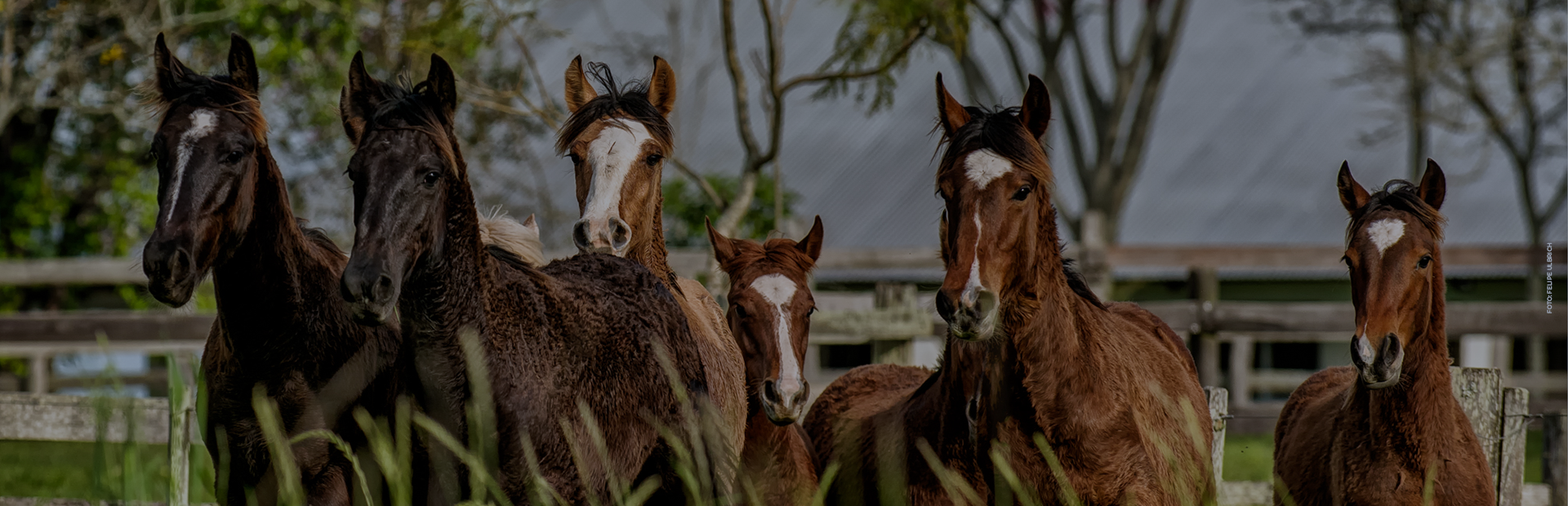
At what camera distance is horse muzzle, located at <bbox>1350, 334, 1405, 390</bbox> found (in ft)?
13.4

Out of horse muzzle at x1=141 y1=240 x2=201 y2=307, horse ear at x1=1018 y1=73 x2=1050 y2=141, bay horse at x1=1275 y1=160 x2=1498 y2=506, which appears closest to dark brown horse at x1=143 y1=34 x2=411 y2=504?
horse muzzle at x1=141 y1=240 x2=201 y2=307

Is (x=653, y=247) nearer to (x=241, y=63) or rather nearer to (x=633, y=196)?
(x=633, y=196)

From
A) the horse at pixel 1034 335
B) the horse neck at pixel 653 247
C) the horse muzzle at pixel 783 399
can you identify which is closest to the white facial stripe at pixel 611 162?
the horse neck at pixel 653 247

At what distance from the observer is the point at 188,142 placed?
11.4 ft

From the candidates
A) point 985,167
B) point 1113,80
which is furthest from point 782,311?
point 1113,80

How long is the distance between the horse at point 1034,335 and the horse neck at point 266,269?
6.18 ft

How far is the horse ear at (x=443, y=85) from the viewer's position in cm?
336

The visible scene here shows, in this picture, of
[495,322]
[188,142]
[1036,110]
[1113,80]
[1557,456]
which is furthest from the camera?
[1113,80]

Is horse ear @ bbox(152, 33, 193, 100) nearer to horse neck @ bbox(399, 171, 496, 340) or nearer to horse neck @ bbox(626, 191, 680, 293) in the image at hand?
horse neck @ bbox(399, 171, 496, 340)

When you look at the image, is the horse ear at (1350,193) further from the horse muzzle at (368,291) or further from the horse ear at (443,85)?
the horse muzzle at (368,291)

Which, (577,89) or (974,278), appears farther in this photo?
(577,89)

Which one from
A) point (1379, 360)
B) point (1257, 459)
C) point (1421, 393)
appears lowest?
point (1257, 459)

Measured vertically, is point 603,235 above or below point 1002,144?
below

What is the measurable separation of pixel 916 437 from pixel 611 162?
149cm
